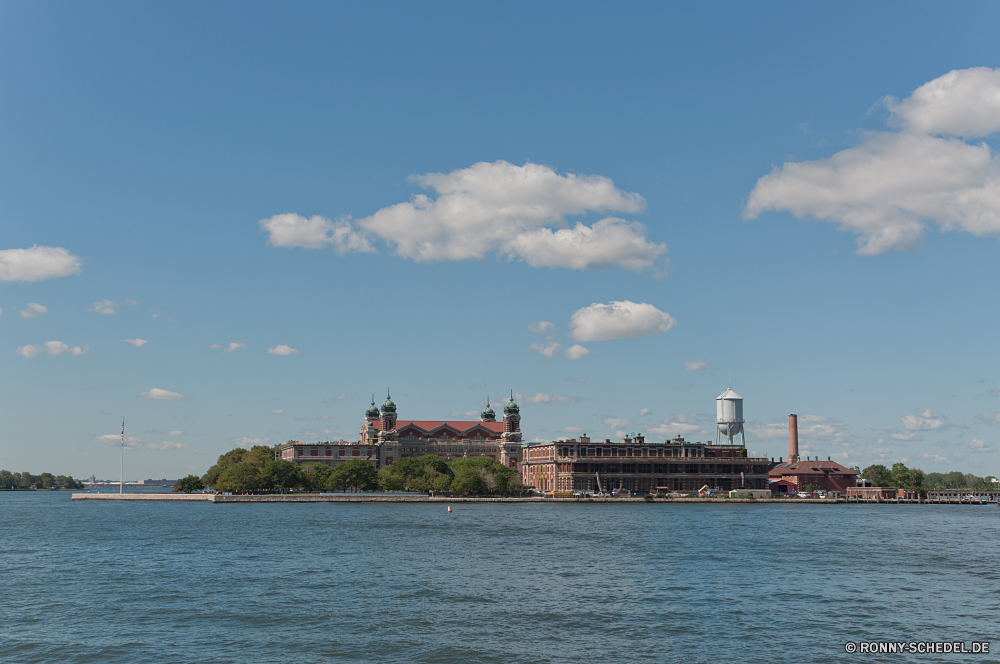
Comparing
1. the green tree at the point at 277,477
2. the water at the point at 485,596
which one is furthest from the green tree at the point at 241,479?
the water at the point at 485,596

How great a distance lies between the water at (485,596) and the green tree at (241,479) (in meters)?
96.6

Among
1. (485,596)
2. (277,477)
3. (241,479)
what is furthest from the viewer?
(277,477)

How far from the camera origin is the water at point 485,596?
36.4m

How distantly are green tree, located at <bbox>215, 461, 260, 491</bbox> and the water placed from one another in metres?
96.6

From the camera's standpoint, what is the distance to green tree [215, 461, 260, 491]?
187 metres

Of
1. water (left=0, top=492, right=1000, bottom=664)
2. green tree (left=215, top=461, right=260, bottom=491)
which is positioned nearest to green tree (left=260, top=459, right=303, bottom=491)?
green tree (left=215, top=461, right=260, bottom=491)

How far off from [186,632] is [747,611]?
2713 centimetres

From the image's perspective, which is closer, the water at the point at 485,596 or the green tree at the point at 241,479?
the water at the point at 485,596

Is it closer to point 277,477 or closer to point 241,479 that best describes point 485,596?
point 241,479

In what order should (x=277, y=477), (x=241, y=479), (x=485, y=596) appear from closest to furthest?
(x=485, y=596) → (x=241, y=479) → (x=277, y=477)

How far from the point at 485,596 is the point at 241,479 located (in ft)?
499

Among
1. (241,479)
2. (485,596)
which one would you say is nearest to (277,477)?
(241,479)

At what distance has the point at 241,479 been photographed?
190 m

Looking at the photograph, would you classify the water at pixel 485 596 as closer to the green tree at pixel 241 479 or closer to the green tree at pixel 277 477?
the green tree at pixel 241 479
